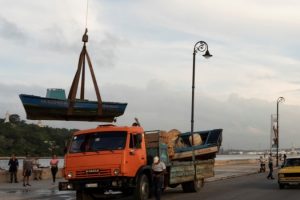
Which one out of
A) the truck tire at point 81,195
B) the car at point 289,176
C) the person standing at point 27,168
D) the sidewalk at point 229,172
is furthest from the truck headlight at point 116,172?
the sidewalk at point 229,172

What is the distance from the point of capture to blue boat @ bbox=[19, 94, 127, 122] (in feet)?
71.1

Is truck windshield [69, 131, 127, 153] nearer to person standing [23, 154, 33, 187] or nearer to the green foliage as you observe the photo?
person standing [23, 154, 33, 187]

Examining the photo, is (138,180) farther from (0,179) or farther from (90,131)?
(0,179)

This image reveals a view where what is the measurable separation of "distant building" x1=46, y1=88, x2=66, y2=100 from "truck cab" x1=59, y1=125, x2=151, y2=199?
15.2ft

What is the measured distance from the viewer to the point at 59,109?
2184 cm

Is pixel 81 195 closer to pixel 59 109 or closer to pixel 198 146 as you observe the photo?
pixel 59 109

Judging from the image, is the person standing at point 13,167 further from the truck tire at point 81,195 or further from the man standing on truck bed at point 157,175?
the man standing on truck bed at point 157,175

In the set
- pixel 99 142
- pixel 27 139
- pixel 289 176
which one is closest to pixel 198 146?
pixel 289 176

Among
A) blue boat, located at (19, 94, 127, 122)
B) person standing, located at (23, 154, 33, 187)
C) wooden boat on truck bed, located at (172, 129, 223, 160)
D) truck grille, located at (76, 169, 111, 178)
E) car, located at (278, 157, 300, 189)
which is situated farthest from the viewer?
person standing, located at (23, 154, 33, 187)

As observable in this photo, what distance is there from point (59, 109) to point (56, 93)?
3.02ft

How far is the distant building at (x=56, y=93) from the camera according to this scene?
72.9ft

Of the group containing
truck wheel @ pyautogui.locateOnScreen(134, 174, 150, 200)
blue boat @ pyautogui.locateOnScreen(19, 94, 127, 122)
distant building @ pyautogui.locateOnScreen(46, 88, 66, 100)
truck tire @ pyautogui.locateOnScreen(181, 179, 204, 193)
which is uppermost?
distant building @ pyautogui.locateOnScreen(46, 88, 66, 100)

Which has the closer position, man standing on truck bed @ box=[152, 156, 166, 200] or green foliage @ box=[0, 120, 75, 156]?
man standing on truck bed @ box=[152, 156, 166, 200]

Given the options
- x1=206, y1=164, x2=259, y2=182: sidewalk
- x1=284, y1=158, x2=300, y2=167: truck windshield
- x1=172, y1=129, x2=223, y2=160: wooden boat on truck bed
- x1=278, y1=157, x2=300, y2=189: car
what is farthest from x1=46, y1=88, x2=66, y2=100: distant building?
x1=206, y1=164, x2=259, y2=182: sidewalk
